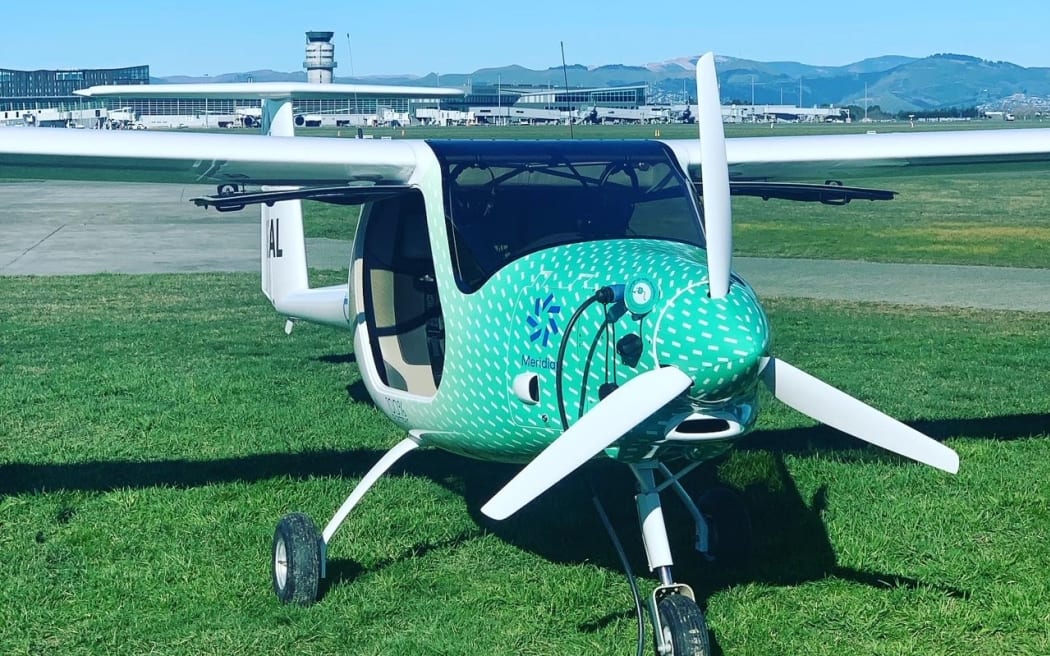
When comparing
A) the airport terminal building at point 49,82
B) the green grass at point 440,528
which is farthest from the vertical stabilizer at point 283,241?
the airport terminal building at point 49,82

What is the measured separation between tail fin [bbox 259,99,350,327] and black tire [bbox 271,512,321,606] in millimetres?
3075

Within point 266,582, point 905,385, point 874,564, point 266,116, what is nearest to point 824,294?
point 905,385

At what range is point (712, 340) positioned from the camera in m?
4.68

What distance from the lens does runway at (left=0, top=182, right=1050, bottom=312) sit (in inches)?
665

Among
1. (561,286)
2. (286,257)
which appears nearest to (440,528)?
(561,286)

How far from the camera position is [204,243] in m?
24.5

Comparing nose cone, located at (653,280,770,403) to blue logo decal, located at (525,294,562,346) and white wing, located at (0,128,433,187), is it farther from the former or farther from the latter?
white wing, located at (0,128,433,187)

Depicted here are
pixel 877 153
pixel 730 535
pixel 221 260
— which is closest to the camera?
pixel 730 535

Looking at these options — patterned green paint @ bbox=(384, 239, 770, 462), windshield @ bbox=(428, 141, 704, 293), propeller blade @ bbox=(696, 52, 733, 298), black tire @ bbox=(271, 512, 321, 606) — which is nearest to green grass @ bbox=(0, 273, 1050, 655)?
black tire @ bbox=(271, 512, 321, 606)

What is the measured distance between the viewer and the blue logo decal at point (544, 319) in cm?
525

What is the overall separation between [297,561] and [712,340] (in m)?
2.50

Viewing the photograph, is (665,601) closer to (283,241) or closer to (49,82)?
(283,241)

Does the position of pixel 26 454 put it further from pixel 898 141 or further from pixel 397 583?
pixel 898 141

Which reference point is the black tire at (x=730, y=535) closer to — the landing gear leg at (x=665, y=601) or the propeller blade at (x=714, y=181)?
the landing gear leg at (x=665, y=601)
